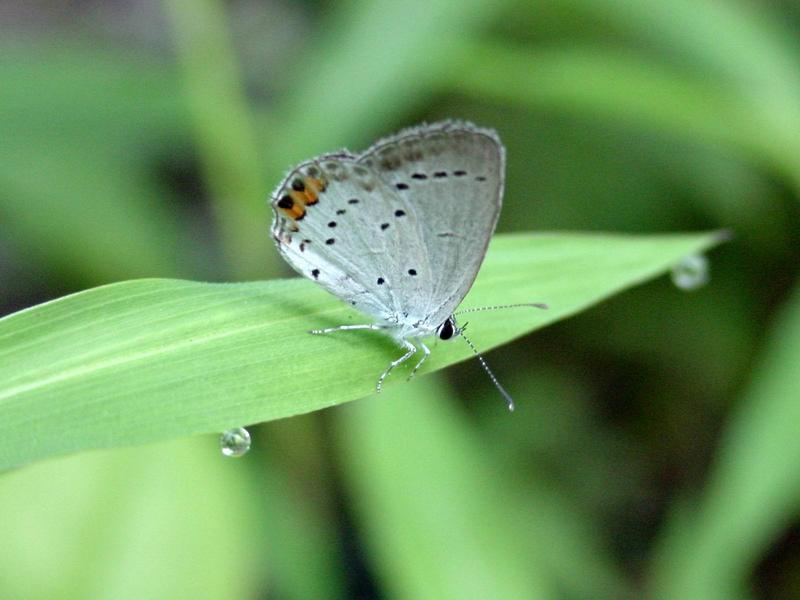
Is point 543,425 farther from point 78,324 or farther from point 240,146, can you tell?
point 78,324

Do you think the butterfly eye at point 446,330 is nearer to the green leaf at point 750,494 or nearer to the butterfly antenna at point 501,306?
the butterfly antenna at point 501,306

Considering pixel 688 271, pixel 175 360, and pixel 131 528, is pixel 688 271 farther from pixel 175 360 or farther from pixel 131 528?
pixel 131 528

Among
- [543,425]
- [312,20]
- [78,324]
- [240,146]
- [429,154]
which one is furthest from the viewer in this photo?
[312,20]

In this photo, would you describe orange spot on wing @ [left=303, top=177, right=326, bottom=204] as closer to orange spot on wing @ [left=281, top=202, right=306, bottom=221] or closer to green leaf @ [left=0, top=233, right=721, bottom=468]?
orange spot on wing @ [left=281, top=202, right=306, bottom=221]

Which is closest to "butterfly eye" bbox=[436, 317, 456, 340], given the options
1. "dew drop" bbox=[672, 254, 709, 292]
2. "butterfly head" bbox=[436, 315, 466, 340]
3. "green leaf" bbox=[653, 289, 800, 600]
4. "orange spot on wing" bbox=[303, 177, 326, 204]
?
"butterfly head" bbox=[436, 315, 466, 340]

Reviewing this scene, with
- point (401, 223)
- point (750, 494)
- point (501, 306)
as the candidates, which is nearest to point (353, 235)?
point (401, 223)

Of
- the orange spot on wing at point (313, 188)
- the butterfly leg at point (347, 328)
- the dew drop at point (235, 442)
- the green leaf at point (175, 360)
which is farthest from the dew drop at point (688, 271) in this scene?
the dew drop at point (235, 442)

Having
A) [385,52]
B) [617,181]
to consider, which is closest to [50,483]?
[385,52]
